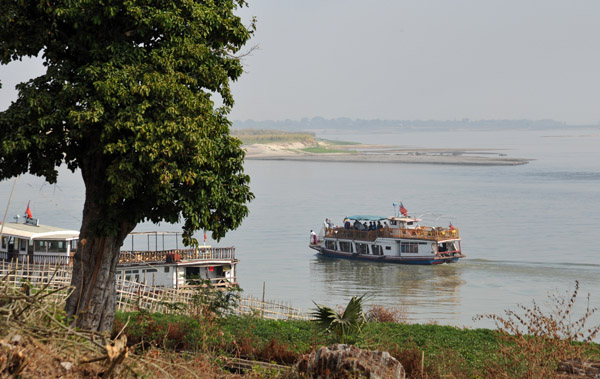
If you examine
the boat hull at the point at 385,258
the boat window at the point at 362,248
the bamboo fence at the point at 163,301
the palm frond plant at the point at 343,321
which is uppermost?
the palm frond plant at the point at 343,321

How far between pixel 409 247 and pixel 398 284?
401 inches

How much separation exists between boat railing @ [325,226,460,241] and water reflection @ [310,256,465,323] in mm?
2279

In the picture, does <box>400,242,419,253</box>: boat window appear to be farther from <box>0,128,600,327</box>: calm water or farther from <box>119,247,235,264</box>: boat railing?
<box>119,247,235,264</box>: boat railing

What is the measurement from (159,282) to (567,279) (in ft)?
90.2

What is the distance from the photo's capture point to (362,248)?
213 ft

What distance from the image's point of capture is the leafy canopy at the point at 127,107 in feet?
51.1

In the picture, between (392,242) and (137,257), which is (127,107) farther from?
(392,242)

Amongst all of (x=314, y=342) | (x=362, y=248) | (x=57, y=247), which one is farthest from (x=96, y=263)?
(x=362, y=248)

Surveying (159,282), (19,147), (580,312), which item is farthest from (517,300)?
(19,147)

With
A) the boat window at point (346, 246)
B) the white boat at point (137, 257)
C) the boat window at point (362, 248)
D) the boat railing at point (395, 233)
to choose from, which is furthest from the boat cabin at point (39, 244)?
the boat window at point (362, 248)

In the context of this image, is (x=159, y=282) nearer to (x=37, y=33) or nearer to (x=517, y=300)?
(x=517, y=300)

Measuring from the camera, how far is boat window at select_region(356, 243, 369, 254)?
64650 mm

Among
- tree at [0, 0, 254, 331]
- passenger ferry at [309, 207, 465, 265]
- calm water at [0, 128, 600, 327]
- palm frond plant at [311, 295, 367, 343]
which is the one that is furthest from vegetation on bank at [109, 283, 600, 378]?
passenger ferry at [309, 207, 465, 265]

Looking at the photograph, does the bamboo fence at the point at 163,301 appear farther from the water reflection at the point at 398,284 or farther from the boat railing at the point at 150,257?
the water reflection at the point at 398,284
